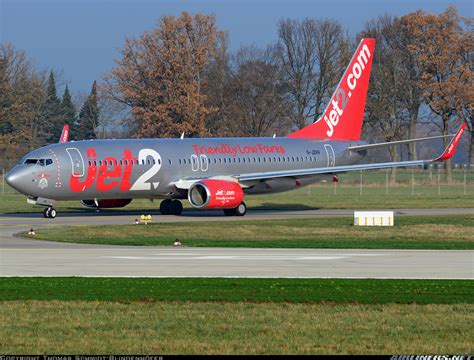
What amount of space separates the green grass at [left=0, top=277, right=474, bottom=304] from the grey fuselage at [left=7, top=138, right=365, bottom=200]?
75.1 feet

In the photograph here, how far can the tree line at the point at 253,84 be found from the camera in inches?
3770

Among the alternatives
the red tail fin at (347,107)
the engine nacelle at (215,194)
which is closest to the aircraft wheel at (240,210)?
the engine nacelle at (215,194)

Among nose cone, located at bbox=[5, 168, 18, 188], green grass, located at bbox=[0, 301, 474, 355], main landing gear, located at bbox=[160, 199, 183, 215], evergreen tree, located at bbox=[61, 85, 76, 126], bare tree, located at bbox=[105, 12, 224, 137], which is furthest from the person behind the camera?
evergreen tree, located at bbox=[61, 85, 76, 126]

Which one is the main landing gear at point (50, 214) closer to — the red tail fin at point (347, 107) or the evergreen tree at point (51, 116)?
the red tail fin at point (347, 107)

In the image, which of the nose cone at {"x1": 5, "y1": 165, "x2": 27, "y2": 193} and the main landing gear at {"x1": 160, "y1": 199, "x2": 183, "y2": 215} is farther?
the main landing gear at {"x1": 160, "y1": 199, "x2": 183, "y2": 215}

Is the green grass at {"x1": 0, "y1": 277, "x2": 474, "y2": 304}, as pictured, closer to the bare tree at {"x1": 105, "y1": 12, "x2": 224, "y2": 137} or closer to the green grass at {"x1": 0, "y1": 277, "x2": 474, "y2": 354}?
the green grass at {"x1": 0, "y1": 277, "x2": 474, "y2": 354}

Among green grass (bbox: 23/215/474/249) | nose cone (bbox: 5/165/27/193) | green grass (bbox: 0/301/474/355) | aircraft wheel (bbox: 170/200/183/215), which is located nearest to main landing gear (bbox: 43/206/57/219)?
nose cone (bbox: 5/165/27/193)

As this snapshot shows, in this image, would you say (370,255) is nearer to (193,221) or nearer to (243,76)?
(193,221)

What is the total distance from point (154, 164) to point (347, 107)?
1323 cm

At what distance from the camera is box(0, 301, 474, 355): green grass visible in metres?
14.8

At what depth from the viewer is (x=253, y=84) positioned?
346 feet

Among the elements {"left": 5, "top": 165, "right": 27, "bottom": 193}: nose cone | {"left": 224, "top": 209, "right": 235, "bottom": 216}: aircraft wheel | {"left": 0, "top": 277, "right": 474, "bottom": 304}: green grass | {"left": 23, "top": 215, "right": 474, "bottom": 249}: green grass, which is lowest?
{"left": 0, "top": 277, "right": 474, "bottom": 304}: green grass

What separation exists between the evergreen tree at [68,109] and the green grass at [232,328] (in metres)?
100

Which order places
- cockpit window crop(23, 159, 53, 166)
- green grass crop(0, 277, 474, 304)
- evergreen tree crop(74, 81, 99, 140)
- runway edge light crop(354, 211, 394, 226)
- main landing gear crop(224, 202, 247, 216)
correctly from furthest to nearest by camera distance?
evergreen tree crop(74, 81, 99, 140) → main landing gear crop(224, 202, 247, 216) → cockpit window crop(23, 159, 53, 166) → runway edge light crop(354, 211, 394, 226) → green grass crop(0, 277, 474, 304)
